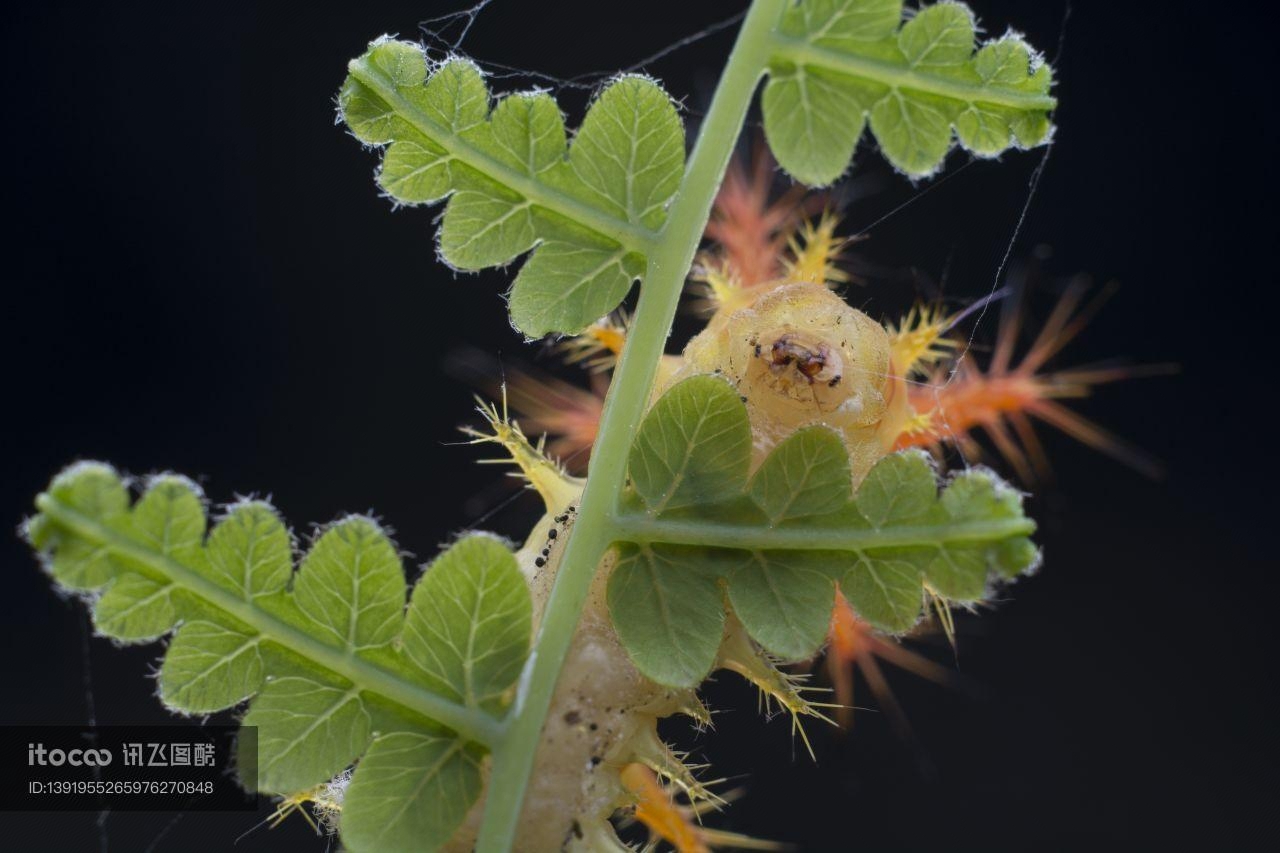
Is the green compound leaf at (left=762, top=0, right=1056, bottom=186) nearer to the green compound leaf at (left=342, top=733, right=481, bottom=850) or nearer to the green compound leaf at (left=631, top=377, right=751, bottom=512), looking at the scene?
the green compound leaf at (left=631, top=377, right=751, bottom=512)

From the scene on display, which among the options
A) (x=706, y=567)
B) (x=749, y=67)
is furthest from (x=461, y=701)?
(x=749, y=67)

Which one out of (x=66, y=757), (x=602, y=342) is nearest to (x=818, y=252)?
(x=602, y=342)

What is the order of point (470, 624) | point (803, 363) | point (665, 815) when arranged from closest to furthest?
point (470, 624), point (803, 363), point (665, 815)

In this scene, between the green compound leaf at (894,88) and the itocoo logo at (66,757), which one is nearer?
the green compound leaf at (894,88)

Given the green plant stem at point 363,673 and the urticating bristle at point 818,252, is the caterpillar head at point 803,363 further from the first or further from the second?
the green plant stem at point 363,673

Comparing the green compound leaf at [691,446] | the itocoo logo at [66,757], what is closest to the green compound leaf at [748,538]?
the green compound leaf at [691,446]

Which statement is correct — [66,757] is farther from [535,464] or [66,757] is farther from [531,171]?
[531,171]
